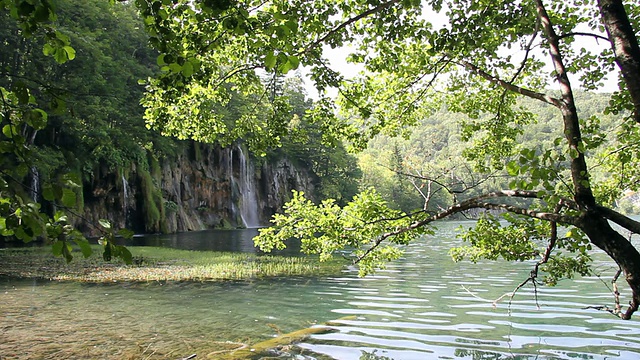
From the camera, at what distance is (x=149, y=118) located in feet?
19.5

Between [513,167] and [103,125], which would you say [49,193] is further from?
[103,125]

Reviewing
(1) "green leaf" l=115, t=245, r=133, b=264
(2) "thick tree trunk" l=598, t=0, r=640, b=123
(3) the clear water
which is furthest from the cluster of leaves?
(1) "green leaf" l=115, t=245, r=133, b=264

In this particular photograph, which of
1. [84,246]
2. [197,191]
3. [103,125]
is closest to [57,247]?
[84,246]

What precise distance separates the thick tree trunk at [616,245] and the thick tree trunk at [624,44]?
906mm

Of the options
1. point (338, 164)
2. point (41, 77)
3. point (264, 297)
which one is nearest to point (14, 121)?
point (264, 297)

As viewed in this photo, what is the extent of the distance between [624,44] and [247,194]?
51.9m

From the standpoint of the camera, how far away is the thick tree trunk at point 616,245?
3525 millimetres

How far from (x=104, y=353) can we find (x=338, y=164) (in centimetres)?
6170

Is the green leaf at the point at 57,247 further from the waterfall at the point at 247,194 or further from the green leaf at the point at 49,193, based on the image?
the waterfall at the point at 247,194

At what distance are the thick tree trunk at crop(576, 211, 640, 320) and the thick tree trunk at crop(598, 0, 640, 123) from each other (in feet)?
2.97

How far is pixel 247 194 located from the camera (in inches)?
2122

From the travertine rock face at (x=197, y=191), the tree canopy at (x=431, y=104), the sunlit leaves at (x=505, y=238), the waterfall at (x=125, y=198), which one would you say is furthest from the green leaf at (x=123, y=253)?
the waterfall at (x=125, y=198)

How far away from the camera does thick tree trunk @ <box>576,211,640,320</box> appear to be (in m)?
3.53

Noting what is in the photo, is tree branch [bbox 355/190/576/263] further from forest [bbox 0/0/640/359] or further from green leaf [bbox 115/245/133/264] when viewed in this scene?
green leaf [bbox 115/245/133/264]
